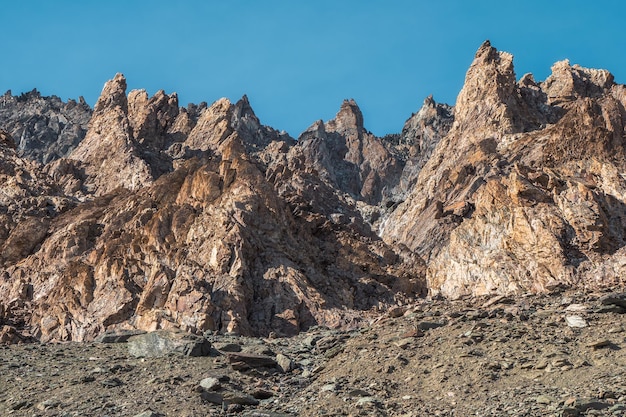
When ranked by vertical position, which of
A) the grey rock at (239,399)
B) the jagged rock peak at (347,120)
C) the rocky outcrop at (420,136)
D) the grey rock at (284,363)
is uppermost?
the jagged rock peak at (347,120)

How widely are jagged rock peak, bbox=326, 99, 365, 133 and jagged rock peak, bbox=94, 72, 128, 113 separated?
61553 mm

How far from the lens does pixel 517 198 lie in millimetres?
48125

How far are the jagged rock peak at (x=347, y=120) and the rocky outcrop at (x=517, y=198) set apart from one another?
71741 millimetres

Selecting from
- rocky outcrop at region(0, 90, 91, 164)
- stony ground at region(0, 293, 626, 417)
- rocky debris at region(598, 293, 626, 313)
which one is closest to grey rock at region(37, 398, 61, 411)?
stony ground at region(0, 293, 626, 417)

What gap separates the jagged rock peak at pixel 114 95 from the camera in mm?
121319

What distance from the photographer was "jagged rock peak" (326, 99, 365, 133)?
179250 millimetres

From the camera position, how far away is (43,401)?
2164cm

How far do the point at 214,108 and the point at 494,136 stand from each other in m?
47.8

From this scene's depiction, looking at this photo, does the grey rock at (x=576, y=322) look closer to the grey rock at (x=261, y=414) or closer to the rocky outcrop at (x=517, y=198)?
the rocky outcrop at (x=517, y=198)

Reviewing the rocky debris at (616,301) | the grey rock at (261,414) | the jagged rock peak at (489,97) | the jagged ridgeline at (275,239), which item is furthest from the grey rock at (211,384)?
the jagged rock peak at (489,97)

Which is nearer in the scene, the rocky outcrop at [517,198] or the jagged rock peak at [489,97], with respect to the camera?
the rocky outcrop at [517,198]

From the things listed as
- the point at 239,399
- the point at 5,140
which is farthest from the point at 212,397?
the point at 5,140

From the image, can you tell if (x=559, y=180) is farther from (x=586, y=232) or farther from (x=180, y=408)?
(x=180, y=408)

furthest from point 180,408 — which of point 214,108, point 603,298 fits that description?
point 214,108
